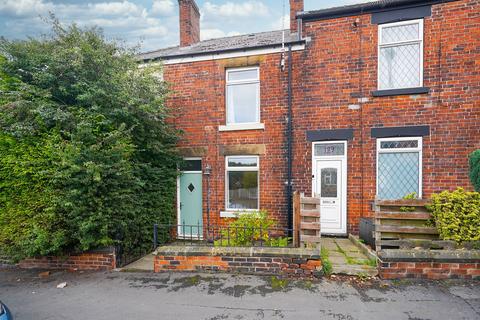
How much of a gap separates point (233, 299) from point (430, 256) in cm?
342

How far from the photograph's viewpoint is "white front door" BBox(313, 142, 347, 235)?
264 inches

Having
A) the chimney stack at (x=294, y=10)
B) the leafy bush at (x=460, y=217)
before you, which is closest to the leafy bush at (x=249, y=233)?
the leafy bush at (x=460, y=217)

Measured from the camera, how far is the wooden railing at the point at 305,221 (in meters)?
4.50

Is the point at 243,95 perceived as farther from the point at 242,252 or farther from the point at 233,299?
the point at 233,299

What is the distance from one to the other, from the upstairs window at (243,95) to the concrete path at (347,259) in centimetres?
412

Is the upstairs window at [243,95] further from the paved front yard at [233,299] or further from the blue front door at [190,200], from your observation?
the paved front yard at [233,299]

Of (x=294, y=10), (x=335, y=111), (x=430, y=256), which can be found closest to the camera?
(x=430, y=256)

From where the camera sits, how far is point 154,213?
6.37 meters

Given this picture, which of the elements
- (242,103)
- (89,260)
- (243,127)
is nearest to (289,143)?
(243,127)

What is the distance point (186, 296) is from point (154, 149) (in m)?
3.95

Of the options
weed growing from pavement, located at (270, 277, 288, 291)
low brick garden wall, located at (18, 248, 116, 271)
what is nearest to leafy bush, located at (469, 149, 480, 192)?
weed growing from pavement, located at (270, 277, 288, 291)

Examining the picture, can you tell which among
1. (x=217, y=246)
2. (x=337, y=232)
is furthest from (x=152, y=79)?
(x=337, y=232)

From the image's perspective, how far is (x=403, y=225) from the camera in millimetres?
4449

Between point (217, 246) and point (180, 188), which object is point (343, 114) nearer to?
point (217, 246)
